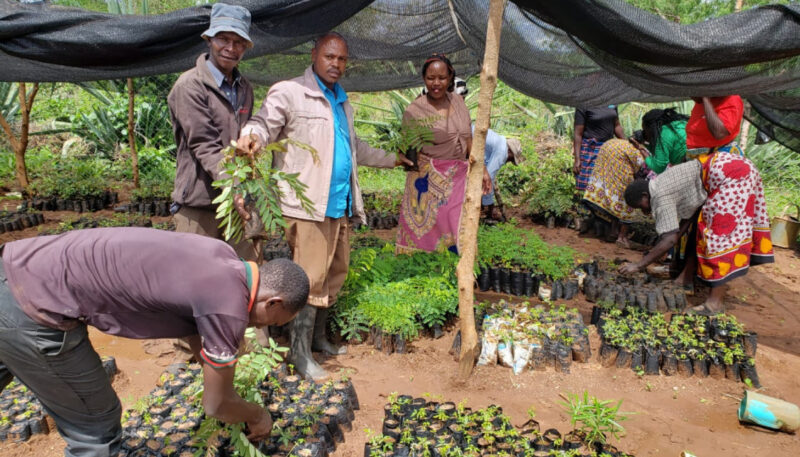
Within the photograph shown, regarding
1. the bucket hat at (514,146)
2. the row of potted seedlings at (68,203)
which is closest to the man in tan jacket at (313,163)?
the bucket hat at (514,146)

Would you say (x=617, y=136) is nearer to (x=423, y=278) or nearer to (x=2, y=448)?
(x=423, y=278)

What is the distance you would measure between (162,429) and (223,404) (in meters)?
1.07

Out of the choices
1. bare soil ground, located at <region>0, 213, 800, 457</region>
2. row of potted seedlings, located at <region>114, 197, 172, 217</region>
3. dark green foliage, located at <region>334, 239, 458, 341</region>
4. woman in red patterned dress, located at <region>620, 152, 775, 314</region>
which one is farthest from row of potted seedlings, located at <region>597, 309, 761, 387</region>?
row of potted seedlings, located at <region>114, 197, 172, 217</region>

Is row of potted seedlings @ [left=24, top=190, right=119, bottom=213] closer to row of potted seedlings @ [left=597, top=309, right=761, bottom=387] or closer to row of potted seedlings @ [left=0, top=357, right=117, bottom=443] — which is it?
row of potted seedlings @ [left=0, top=357, right=117, bottom=443]

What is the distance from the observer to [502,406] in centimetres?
314

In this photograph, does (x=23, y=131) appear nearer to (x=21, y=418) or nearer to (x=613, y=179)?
(x=21, y=418)

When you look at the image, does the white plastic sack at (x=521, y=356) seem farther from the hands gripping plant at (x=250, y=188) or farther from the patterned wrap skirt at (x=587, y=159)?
the patterned wrap skirt at (x=587, y=159)

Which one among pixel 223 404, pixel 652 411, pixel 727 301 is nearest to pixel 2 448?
pixel 223 404

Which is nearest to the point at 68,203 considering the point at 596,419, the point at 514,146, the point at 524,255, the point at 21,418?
the point at 21,418

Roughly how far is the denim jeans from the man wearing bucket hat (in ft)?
3.47

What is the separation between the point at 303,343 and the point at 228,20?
75.7 inches

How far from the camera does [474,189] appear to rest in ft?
10.2

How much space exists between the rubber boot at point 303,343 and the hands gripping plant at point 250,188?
0.73 m

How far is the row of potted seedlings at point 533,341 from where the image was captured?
3.55 meters
